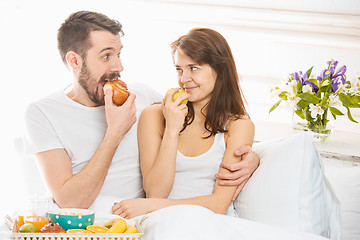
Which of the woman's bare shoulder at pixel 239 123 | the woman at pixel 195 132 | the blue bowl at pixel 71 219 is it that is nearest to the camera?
the blue bowl at pixel 71 219

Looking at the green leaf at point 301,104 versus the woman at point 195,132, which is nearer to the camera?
the woman at point 195,132

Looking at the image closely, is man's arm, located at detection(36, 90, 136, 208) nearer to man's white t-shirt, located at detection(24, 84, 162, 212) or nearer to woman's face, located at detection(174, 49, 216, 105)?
man's white t-shirt, located at detection(24, 84, 162, 212)

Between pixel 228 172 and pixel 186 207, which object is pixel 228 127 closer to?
pixel 228 172

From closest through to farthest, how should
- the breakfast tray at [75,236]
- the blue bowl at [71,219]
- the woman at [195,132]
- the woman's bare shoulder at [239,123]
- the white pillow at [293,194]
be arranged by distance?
1. the breakfast tray at [75,236]
2. the blue bowl at [71,219]
3. the white pillow at [293,194]
4. the woman at [195,132]
5. the woman's bare shoulder at [239,123]

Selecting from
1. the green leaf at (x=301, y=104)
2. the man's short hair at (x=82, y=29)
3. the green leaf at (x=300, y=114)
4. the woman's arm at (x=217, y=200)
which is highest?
the man's short hair at (x=82, y=29)

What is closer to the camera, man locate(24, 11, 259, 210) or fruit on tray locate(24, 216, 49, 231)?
fruit on tray locate(24, 216, 49, 231)

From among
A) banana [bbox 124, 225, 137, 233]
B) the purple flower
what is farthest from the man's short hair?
the purple flower

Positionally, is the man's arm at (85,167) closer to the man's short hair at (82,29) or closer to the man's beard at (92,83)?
the man's beard at (92,83)

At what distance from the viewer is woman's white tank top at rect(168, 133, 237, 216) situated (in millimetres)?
1752

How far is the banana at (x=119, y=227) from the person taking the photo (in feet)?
4.11

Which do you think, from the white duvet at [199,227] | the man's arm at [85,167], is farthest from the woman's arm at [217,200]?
the white duvet at [199,227]

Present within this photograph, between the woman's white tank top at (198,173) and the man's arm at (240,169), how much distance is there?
0.06 meters

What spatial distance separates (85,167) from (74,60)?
0.44 metres

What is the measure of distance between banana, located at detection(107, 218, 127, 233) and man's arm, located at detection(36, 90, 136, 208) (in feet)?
1.44
